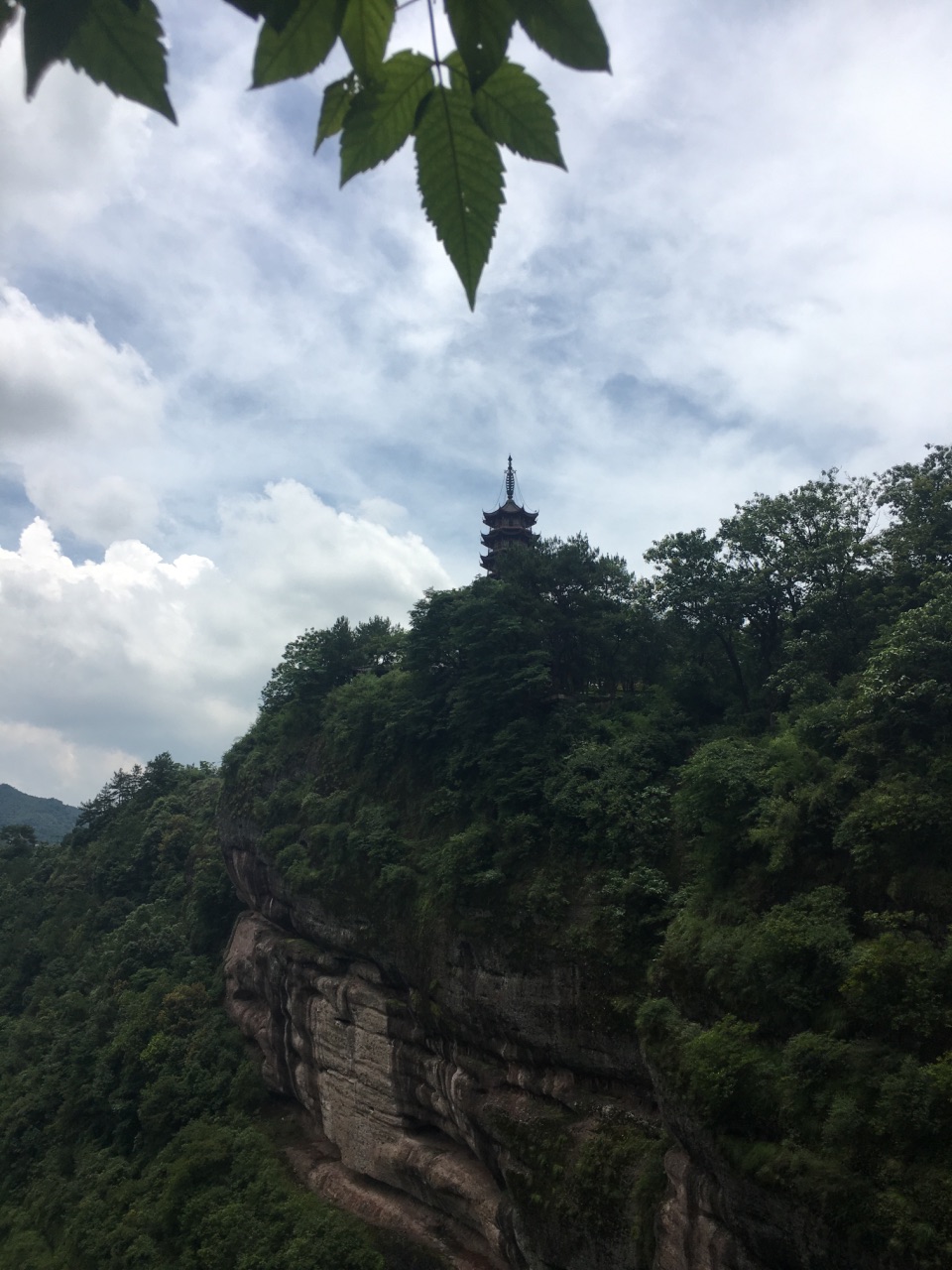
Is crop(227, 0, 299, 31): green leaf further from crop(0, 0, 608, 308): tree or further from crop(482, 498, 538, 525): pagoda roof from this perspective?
crop(482, 498, 538, 525): pagoda roof

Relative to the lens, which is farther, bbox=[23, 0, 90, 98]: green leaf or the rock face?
the rock face

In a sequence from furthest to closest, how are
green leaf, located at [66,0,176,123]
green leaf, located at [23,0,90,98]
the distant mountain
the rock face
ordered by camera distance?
the distant mountain, the rock face, green leaf, located at [66,0,176,123], green leaf, located at [23,0,90,98]

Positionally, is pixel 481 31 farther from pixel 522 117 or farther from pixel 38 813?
pixel 38 813

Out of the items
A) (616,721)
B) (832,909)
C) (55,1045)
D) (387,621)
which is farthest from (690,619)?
(55,1045)

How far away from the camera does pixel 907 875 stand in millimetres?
8594

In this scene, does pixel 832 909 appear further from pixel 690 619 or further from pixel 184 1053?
pixel 184 1053

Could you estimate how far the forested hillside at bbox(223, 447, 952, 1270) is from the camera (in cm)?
738

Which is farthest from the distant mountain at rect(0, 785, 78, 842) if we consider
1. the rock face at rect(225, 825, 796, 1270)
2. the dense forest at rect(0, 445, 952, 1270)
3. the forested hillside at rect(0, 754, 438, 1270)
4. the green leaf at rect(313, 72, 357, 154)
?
the green leaf at rect(313, 72, 357, 154)

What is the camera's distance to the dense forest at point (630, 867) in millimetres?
7633

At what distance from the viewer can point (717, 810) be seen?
35.4 ft

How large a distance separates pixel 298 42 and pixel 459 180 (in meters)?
0.24

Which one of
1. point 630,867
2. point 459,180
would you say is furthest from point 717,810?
point 459,180

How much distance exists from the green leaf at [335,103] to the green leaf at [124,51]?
0.21 m

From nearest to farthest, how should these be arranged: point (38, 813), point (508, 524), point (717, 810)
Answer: point (717, 810) → point (508, 524) → point (38, 813)
